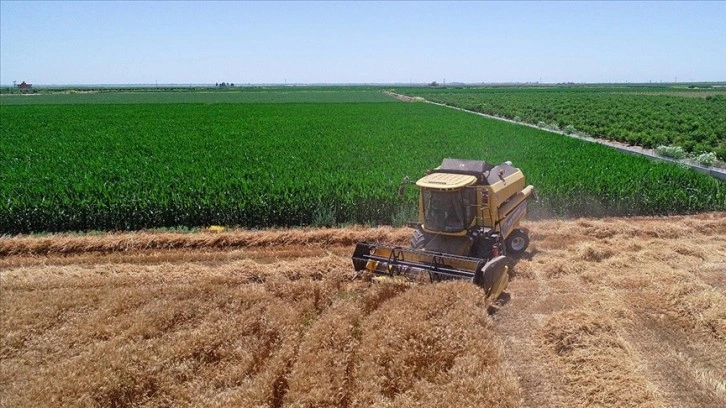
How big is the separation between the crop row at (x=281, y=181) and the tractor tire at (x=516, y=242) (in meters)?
3.30

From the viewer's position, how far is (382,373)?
5699 millimetres

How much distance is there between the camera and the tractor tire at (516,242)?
10234mm

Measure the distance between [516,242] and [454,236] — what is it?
231 cm

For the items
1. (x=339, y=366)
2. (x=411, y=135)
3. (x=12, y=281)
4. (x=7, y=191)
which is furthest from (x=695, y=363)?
(x=411, y=135)

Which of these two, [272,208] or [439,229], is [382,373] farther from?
[272,208]

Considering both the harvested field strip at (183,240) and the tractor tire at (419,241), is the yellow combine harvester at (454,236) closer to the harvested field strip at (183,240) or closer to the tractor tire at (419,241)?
the tractor tire at (419,241)

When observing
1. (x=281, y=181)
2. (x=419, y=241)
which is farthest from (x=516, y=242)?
(x=281, y=181)

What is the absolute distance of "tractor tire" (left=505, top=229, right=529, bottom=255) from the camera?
10.2 metres

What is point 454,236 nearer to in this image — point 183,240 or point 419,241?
point 419,241

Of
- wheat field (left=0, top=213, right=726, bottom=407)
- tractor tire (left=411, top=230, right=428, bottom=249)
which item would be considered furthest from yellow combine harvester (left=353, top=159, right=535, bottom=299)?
wheat field (left=0, top=213, right=726, bottom=407)

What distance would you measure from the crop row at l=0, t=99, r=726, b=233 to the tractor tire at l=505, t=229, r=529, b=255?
3302 mm

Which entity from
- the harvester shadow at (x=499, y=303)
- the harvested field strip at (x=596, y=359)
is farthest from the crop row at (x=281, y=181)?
the harvested field strip at (x=596, y=359)

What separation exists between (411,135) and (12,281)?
19634 mm

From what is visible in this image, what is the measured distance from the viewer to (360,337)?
21.5ft
